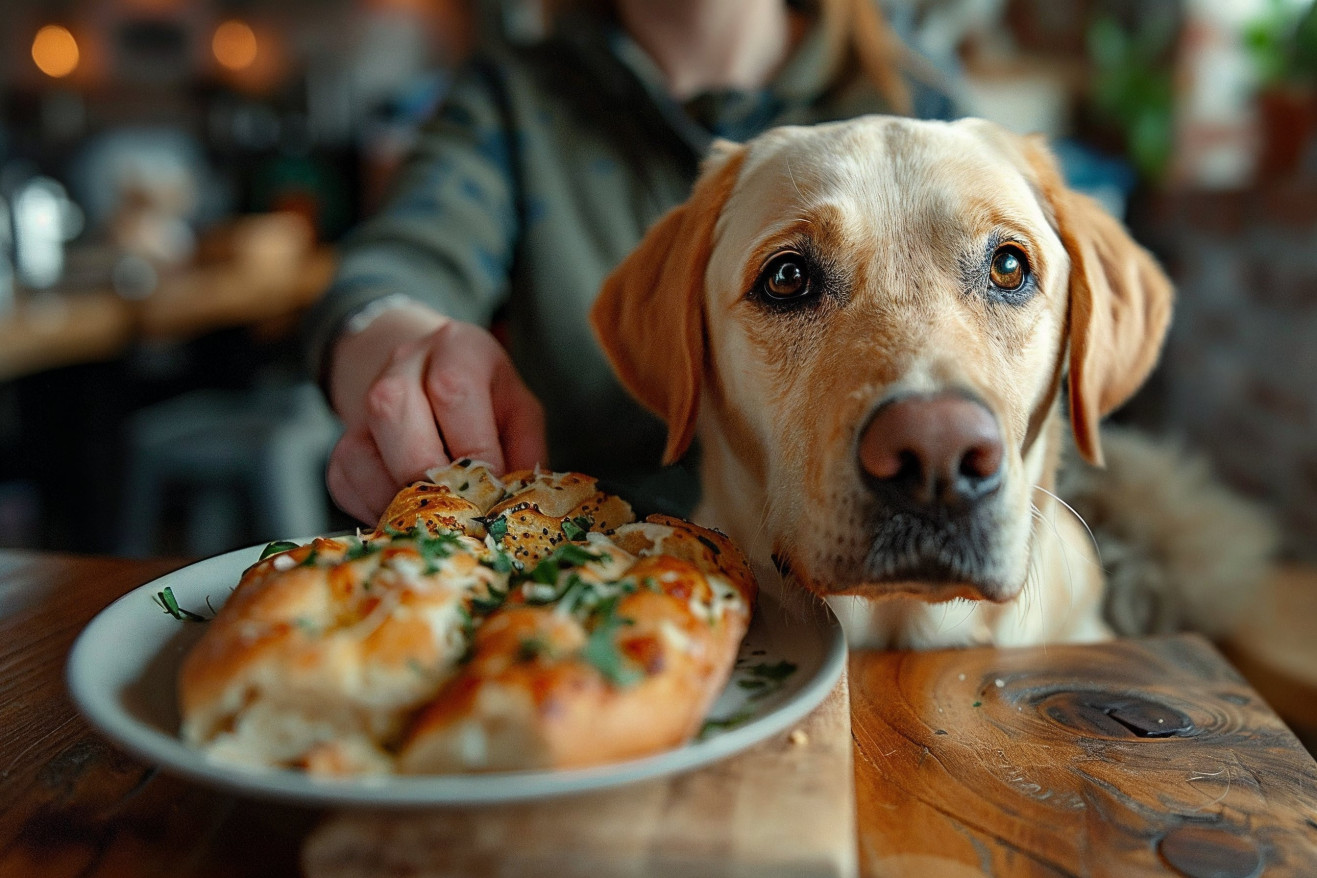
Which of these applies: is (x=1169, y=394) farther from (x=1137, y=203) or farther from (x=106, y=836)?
(x=106, y=836)

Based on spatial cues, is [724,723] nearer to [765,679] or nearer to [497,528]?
[765,679]

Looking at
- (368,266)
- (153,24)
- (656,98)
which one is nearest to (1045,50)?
(656,98)

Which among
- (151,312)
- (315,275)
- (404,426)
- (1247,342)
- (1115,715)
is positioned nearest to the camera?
(1115,715)

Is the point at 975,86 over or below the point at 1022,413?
over

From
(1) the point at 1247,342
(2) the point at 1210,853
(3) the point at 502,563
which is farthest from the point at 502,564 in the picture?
(1) the point at 1247,342

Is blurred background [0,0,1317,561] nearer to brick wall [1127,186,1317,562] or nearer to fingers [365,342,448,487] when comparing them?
brick wall [1127,186,1317,562]

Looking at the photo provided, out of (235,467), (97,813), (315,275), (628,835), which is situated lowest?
(235,467)
